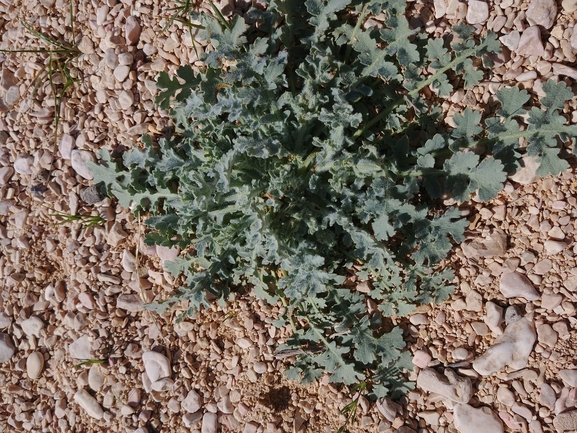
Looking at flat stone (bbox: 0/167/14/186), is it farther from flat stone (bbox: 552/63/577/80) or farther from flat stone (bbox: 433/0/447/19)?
flat stone (bbox: 552/63/577/80)

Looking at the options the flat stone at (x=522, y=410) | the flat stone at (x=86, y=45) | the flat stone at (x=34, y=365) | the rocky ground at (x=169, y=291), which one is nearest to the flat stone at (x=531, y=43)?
the rocky ground at (x=169, y=291)

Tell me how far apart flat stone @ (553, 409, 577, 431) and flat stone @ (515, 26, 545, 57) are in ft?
6.33

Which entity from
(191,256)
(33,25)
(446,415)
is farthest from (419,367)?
(33,25)

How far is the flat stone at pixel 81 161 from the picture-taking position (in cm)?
404

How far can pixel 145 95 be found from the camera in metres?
3.95

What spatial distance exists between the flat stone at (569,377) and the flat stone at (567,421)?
135 millimetres

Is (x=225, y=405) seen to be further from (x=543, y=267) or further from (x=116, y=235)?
(x=543, y=267)

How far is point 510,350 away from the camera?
3.23 m

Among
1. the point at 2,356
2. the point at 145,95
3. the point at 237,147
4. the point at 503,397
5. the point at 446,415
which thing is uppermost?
the point at 237,147

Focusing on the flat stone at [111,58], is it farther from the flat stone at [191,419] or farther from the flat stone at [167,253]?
the flat stone at [191,419]

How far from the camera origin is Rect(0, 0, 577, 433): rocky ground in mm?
3223

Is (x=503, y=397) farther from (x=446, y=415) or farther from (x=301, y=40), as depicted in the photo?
(x=301, y=40)

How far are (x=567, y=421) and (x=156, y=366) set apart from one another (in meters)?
2.43

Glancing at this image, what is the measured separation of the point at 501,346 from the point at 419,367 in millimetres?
476
